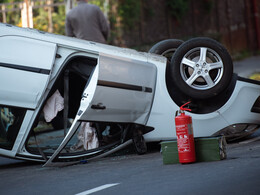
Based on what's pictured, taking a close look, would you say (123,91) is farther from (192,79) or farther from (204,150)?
(204,150)

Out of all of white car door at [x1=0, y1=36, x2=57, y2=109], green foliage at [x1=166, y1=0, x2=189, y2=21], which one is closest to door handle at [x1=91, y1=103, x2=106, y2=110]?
white car door at [x1=0, y1=36, x2=57, y2=109]

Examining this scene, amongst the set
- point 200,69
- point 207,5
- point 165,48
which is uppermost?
point 207,5

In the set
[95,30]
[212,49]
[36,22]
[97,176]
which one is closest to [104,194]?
[97,176]

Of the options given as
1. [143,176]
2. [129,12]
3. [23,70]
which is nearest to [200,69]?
[143,176]

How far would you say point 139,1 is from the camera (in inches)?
737

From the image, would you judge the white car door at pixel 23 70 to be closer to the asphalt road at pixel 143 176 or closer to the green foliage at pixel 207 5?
the asphalt road at pixel 143 176

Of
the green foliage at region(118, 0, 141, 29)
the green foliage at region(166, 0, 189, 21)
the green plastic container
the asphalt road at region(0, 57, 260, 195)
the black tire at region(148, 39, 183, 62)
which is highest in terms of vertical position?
the green foliage at region(166, 0, 189, 21)

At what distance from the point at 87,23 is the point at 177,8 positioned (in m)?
12.2

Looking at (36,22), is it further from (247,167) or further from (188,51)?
(247,167)

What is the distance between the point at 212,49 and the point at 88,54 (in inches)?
58.5

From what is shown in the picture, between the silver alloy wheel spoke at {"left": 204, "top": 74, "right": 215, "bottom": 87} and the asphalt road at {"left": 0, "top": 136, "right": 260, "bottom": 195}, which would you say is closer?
the asphalt road at {"left": 0, "top": 136, "right": 260, "bottom": 195}

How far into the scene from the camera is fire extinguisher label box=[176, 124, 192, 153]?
5.28 meters

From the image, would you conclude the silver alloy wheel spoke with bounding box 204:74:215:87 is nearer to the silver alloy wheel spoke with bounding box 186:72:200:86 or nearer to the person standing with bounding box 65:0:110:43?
the silver alloy wheel spoke with bounding box 186:72:200:86

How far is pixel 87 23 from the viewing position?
9008mm
